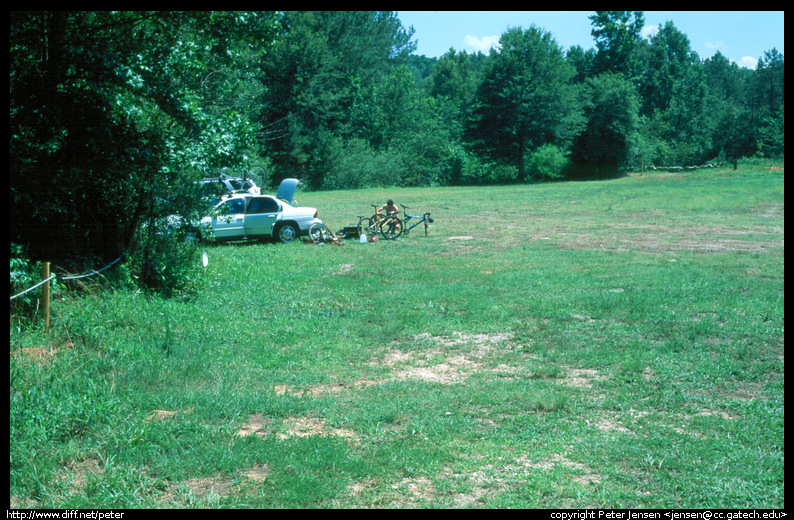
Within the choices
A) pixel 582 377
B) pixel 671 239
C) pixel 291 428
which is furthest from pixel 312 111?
pixel 291 428

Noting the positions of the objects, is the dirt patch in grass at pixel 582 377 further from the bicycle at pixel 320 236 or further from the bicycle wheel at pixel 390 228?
the bicycle wheel at pixel 390 228

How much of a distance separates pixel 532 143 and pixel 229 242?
49.0m

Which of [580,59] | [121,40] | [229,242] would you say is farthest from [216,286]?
[580,59]

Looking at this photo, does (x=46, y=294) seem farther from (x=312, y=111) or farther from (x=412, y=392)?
(x=312, y=111)

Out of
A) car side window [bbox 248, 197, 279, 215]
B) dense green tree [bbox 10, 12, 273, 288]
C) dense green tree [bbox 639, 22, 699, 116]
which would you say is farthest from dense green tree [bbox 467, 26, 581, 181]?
dense green tree [bbox 10, 12, 273, 288]

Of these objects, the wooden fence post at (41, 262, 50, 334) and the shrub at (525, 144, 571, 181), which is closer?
the wooden fence post at (41, 262, 50, 334)

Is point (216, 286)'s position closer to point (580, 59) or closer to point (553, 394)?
point (553, 394)

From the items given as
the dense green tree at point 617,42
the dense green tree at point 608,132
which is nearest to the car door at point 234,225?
the dense green tree at point 608,132

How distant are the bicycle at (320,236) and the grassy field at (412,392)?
5.46 m

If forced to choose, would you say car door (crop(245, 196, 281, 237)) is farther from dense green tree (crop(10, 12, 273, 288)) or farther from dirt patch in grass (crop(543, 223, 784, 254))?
dirt patch in grass (crop(543, 223, 784, 254))

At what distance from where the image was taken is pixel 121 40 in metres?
9.68

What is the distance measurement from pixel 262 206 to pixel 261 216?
1.01 ft

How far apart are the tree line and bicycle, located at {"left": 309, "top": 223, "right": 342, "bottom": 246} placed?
388 centimetres

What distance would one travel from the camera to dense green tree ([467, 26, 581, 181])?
6359cm
